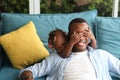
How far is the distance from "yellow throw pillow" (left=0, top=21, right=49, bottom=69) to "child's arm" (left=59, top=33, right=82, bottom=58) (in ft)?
1.52

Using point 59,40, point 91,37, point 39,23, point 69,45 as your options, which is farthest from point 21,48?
point 91,37

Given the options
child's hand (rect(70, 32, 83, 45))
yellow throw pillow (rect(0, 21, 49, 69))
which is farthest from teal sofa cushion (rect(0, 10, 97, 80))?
child's hand (rect(70, 32, 83, 45))

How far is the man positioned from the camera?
177 centimetres

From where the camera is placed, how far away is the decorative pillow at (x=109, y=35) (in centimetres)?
A: 239

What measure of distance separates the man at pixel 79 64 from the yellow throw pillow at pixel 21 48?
0.38 metres

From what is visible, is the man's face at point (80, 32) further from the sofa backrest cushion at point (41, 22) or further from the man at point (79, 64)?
the sofa backrest cushion at point (41, 22)

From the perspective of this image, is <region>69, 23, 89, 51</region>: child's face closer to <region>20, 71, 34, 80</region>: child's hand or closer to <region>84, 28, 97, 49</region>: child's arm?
A: <region>84, 28, 97, 49</region>: child's arm

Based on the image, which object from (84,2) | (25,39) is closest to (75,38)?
(25,39)

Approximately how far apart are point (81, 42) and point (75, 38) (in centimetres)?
6

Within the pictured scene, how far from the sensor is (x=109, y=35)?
2.41 m

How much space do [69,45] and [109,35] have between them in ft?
2.49

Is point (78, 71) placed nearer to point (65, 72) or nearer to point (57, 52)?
point (65, 72)

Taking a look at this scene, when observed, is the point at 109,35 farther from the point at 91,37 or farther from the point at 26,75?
the point at 26,75

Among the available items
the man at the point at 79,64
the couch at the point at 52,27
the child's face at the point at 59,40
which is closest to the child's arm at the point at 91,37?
the man at the point at 79,64
